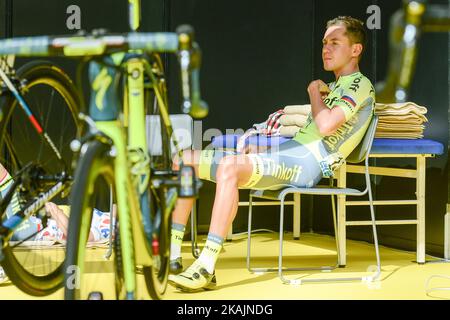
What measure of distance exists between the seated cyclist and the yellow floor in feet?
0.59

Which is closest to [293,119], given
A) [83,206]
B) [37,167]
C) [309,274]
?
[309,274]

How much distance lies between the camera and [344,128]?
2857 millimetres

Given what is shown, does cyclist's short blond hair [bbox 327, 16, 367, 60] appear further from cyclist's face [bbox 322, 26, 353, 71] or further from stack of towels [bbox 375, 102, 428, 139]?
stack of towels [bbox 375, 102, 428, 139]

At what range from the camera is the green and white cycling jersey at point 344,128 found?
278 cm

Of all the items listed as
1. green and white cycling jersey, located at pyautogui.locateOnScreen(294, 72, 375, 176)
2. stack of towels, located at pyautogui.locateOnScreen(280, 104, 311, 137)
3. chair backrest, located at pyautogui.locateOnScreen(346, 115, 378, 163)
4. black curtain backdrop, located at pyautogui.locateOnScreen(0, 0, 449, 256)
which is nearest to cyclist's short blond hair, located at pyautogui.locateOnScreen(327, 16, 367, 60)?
green and white cycling jersey, located at pyautogui.locateOnScreen(294, 72, 375, 176)

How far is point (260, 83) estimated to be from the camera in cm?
457

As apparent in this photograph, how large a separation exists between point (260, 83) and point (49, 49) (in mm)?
3308

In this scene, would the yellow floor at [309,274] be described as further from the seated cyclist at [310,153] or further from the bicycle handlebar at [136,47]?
the bicycle handlebar at [136,47]

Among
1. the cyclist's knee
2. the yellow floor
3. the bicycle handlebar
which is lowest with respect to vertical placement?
the yellow floor

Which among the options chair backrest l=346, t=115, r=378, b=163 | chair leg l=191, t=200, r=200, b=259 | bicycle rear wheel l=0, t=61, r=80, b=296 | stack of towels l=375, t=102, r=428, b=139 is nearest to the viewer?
bicycle rear wheel l=0, t=61, r=80, b=296

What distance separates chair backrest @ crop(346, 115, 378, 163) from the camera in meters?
2.88

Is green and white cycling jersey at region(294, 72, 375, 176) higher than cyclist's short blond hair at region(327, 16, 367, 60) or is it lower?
lower

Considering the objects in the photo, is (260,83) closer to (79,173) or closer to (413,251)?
(413,251)

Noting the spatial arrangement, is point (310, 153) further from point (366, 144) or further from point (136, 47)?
point (136, 47)
